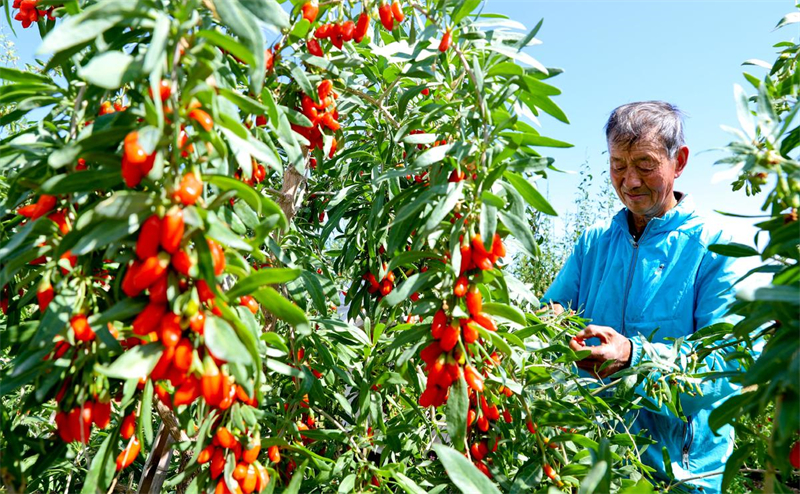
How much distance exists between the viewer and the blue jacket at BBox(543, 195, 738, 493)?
2152 millimetres

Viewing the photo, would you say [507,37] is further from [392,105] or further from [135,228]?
[135,228]

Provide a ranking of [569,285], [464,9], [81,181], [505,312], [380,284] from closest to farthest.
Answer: [81,181]
[505,312]
[464,9]
[380,284]
[569,285]

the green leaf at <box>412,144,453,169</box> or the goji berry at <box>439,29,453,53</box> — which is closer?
the green leaf at <box>412,144,453,169</box>

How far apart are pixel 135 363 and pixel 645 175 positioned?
2.41m

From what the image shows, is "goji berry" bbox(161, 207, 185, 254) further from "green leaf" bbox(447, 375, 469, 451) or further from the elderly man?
the elderly man

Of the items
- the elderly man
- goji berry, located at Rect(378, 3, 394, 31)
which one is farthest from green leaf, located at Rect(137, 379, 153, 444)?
the elderly man

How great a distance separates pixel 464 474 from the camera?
0.73 meters

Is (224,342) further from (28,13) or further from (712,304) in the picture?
(712,304)

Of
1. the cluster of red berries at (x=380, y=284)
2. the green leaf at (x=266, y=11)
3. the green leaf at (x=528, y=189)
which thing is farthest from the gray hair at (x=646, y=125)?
the green leaf at (x=266, y=11)

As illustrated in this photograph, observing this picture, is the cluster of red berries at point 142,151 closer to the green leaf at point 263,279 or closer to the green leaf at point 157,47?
the green leaf at point 157,47

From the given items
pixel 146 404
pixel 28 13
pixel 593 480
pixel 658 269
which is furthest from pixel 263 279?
pixel 658 269

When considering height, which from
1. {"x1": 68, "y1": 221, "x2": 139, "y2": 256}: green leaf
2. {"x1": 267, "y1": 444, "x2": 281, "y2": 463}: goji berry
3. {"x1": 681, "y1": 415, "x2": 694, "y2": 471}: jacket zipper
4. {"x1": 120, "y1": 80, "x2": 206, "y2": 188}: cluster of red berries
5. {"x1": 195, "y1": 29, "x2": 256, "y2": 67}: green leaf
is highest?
{"x1": 195, "y1": 29, "x2": 256, "y2": 67}: green leaf

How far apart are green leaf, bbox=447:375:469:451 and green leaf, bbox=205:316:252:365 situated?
1.24 ft

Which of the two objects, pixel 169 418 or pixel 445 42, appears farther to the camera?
pixel 169 418
